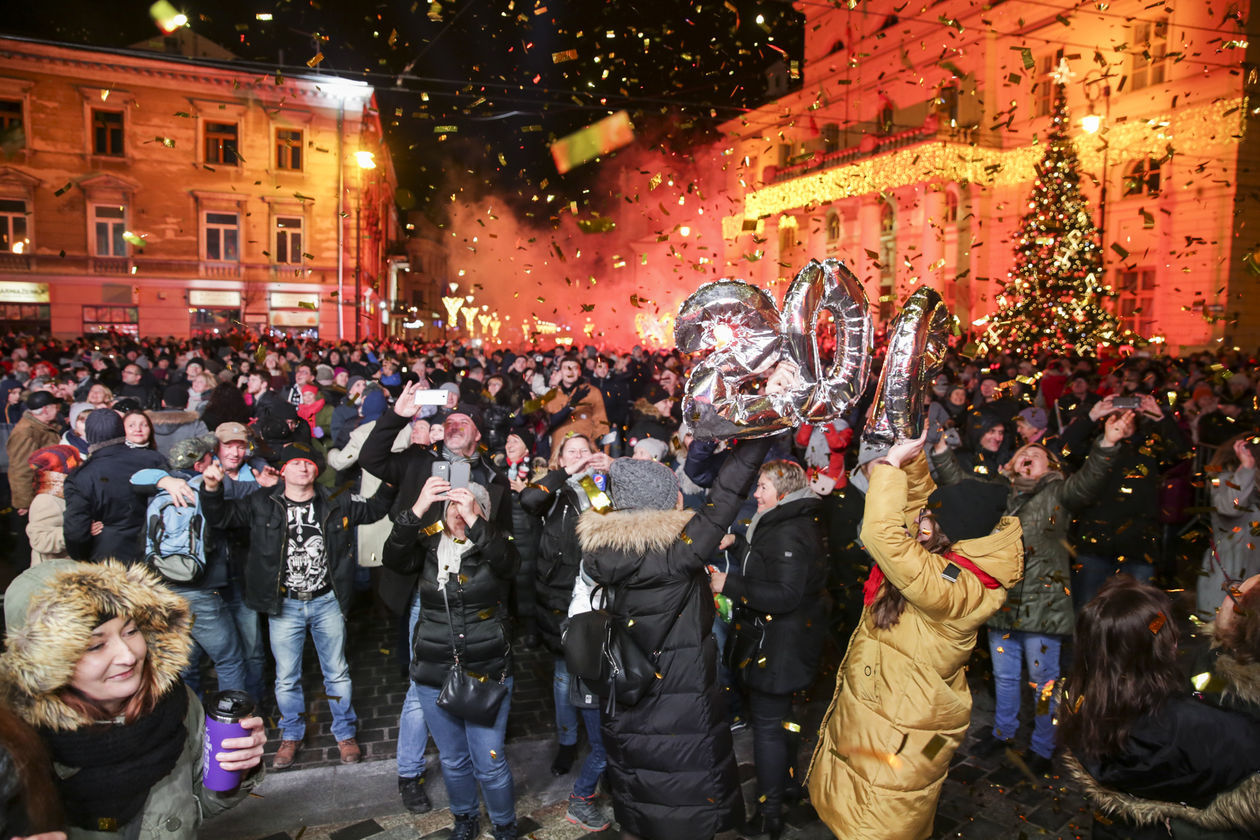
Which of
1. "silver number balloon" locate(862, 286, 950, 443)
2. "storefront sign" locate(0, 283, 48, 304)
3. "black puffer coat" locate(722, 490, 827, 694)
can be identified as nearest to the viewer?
"silver number balloon" locate(862, 286, 950, 443)

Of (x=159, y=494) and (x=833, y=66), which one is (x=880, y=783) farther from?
(x=833, y=66)

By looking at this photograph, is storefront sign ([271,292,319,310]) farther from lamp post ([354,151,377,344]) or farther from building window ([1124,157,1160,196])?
building window ([1124,157,1160,196])

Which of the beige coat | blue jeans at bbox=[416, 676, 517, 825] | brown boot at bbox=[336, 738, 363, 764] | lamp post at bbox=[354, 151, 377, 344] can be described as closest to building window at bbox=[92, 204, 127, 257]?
lamp post at bbox=[354, 151, 377, 344]

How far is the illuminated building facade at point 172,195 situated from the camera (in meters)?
30.0

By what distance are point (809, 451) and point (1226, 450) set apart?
3.21 metres

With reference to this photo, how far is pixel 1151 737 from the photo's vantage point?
2.24 metres

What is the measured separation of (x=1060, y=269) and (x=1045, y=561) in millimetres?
17135

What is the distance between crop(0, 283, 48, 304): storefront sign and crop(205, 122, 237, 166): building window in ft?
28.0

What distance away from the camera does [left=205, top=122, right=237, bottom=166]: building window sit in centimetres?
3125

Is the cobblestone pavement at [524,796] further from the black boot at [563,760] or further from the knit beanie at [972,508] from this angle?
the knit beanie at [972,508]

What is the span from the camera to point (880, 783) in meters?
3.14

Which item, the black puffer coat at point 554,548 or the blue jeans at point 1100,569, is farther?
the blue jeans at point 1100,569

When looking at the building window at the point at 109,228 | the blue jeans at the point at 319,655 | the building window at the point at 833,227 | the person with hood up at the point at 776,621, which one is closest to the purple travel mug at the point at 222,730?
the person with hood up at the point at 776,621

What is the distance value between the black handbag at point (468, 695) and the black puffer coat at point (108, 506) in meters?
2.74
